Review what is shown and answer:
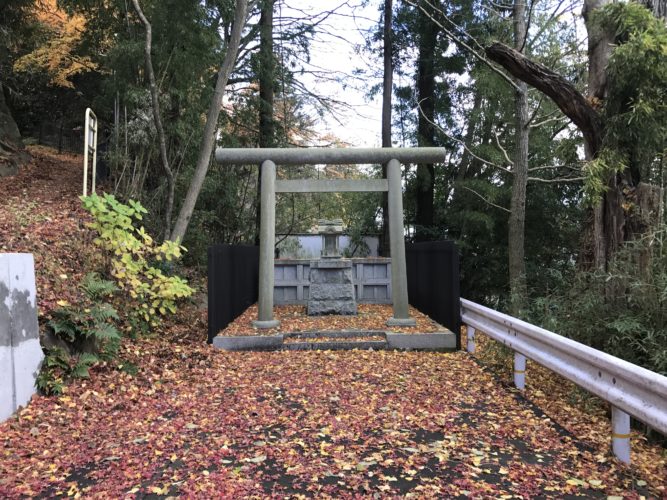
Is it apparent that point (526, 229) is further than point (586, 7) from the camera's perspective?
Yes

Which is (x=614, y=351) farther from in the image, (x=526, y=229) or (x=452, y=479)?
(x=526, y=229)

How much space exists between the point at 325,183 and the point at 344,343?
2.58m

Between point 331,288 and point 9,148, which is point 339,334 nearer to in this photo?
point 331,288

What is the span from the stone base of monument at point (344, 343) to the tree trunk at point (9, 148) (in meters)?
9.71

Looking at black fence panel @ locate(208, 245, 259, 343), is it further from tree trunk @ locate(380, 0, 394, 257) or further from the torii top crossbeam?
tree trunk @ locate(380, 0, 394, 257)

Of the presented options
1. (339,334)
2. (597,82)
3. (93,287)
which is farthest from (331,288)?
(597,82)

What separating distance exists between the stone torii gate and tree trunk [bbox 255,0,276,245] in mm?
5604

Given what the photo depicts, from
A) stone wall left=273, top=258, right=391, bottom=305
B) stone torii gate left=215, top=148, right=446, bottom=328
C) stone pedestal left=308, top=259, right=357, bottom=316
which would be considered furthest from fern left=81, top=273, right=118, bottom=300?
stone wall left=273, top=258, right=391, bottom=305

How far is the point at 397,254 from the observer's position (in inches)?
278

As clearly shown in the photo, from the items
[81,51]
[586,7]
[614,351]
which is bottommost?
[614,351]

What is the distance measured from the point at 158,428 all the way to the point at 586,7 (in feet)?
21.0

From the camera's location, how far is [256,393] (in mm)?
4297

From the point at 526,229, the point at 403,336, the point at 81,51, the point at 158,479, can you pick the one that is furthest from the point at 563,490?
the point at 81,51

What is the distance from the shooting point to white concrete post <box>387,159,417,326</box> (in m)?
6.86
